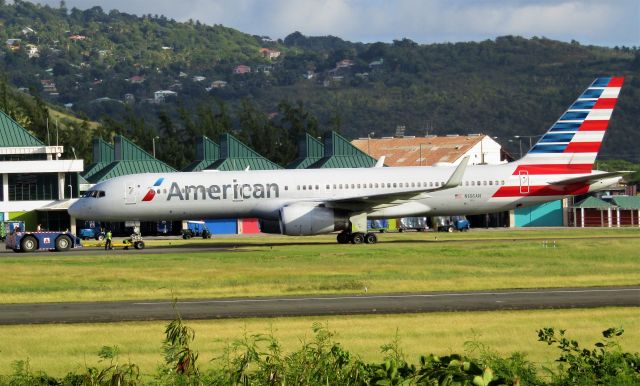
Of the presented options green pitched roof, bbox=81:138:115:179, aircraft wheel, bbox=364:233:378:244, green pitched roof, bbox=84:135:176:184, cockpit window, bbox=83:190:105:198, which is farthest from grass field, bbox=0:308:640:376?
green pitched roof, bbox=81:138:115:179

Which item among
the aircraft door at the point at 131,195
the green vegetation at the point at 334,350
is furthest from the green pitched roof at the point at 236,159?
the green vegetation at the point at 334,350

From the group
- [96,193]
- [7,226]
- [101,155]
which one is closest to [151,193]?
[96,193]

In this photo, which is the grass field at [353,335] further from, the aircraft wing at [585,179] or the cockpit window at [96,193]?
the cockpit window at [96,193]

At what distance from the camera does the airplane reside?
58719 millimetres

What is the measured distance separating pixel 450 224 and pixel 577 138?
96.4 ft

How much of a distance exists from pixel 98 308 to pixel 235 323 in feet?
19.4

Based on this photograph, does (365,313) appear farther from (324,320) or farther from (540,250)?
(540,250)

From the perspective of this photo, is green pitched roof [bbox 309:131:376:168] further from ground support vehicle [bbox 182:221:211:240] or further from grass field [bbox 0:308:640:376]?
grass field [bbox 0:308:640:376]

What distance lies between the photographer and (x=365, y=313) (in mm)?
27922

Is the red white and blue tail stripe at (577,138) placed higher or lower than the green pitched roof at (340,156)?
lower

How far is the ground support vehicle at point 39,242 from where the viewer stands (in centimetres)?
6000

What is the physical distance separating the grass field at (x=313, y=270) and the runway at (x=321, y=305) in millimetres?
2218

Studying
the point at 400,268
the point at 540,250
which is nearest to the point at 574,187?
the point at 540,250

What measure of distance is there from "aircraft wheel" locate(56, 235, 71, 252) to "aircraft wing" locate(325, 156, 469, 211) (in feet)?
48.2
